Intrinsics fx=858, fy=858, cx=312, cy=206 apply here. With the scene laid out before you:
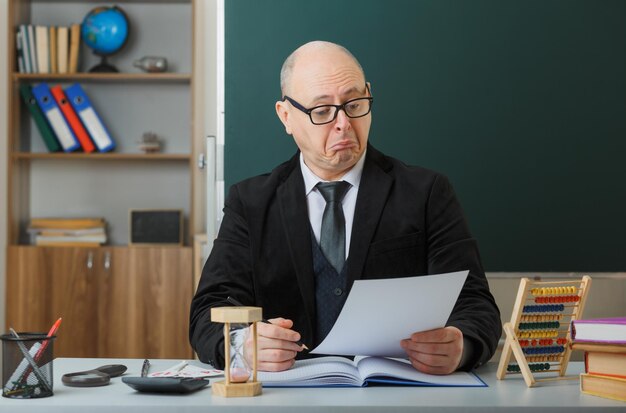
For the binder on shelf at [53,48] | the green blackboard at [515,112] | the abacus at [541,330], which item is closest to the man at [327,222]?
the abacus at [541,330]

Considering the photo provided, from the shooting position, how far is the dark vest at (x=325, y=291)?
205 cm

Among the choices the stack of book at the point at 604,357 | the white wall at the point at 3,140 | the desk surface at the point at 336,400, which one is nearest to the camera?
the desk surface at the point at 336,400

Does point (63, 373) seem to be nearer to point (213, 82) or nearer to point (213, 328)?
point (213, 328)

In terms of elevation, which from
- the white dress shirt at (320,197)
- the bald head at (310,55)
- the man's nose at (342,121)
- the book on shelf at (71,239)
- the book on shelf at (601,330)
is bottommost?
the book on shelf at (71,239)

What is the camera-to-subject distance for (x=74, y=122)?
4.76 meters

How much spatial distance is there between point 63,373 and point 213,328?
0.32 m

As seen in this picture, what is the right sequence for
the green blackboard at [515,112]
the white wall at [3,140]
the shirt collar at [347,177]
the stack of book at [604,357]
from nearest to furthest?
the stack of book at [604,357], the shirt collar at [347,177], the green blackboard at [515,112], the white wall at [3,140]

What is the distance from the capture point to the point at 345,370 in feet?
4.91

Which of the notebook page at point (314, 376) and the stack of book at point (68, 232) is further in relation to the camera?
the stack of book at point (68, 232)

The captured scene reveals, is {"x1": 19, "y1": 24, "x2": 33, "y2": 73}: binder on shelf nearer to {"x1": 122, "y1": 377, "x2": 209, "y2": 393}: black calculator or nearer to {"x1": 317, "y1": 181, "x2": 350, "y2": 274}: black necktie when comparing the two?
{"x1": 317, "y1": 181, "x2": 350, "y2": 274}: black necktie

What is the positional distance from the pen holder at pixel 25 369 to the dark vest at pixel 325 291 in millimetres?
797

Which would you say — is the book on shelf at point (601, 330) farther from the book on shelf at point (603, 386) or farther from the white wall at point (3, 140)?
the white wall at point (3, 140)

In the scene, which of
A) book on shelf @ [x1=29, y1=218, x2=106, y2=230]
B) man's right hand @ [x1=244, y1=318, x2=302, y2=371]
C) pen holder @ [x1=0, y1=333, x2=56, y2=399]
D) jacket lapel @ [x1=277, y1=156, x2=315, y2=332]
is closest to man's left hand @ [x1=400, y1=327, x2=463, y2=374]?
man's right hand @ [x1=244, y1=318, x2=302, y2=371]

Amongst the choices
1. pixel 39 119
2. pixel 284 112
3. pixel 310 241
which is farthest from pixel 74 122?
pixel 310 241
